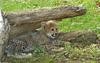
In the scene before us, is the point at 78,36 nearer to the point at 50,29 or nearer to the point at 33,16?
the point at 50,29

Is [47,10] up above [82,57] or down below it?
above

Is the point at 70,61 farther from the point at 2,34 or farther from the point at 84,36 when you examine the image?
the point at 2,34

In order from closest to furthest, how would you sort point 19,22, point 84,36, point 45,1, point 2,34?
point 2,34
point 19,22
point 84,36
point 45,1

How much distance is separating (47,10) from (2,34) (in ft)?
3.23

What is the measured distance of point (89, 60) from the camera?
6.89 m

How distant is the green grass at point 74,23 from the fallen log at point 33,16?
44 cm

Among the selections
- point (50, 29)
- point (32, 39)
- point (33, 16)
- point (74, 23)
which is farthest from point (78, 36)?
point (74, 23)

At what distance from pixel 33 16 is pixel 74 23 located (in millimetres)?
2312

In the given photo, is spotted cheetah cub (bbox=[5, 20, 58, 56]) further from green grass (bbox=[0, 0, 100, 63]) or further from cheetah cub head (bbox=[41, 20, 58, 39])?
green grass (bbox=[0, 0, 100, 63])

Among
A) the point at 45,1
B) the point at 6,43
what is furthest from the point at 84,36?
the point at 45,1

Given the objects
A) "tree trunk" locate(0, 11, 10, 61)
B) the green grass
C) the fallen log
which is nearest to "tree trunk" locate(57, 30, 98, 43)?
the green grass

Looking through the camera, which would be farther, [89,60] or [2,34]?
[89,60]

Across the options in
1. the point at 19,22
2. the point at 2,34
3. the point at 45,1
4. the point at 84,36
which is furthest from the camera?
the point at 45,1

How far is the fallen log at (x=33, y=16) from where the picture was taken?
22.4ft
